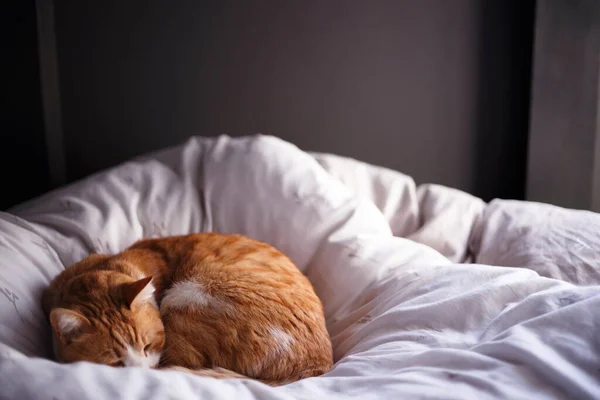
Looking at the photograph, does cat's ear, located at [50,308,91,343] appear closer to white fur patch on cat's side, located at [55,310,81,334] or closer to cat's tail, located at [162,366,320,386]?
white fur patch on cat's side, located at [55,310,81,334]

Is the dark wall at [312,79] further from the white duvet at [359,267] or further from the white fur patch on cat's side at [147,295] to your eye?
the white fur patch on cat's side at [147,295]

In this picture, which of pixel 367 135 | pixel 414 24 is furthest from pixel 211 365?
pixel 414 24

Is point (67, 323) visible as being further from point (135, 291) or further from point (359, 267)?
point (359, 267)

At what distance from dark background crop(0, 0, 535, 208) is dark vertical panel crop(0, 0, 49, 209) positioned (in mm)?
49

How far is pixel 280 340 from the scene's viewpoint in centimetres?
101

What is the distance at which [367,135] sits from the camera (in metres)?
2.16

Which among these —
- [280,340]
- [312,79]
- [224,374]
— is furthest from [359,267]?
[312,79]

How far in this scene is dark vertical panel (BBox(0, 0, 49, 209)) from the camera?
5.91 ft

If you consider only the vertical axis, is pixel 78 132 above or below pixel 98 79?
below

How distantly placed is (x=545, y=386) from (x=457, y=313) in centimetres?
26

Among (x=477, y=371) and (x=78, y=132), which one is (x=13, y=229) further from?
(x=477, y=371)

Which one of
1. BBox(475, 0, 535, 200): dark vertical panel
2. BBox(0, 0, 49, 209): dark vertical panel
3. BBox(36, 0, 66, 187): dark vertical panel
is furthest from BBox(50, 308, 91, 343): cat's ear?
BBox(475, 0, 535, 200): dark vertical panel

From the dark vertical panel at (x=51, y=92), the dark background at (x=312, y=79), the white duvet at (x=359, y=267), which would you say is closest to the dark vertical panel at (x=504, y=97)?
the dark background at (x=312, y=79)

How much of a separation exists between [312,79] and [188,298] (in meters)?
1.24
